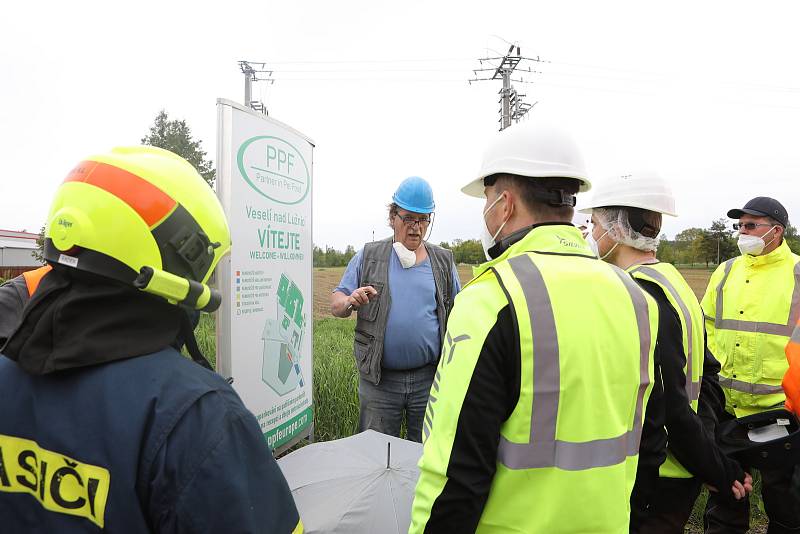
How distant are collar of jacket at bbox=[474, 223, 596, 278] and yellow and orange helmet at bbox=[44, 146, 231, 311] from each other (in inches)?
32.1

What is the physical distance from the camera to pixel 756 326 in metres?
3.82

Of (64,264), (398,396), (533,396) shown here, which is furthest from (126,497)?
(398,396)

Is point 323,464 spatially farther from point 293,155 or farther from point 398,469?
point 293,155

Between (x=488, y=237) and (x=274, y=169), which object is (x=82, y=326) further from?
(x=274, y=169)

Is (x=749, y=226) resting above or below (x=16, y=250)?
above

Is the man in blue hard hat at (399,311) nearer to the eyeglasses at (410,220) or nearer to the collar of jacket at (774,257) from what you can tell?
the eyeglasses at (410,220)

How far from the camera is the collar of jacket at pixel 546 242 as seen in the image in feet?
4.91

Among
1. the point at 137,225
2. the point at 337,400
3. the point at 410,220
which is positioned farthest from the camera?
the point at 337,400

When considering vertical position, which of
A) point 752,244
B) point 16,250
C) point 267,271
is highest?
point 752,244

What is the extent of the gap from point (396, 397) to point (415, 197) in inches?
56.7

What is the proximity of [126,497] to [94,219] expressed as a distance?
565 millimetres

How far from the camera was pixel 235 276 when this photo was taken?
2.55 meters

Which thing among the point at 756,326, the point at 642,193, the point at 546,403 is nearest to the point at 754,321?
the point at 756,326

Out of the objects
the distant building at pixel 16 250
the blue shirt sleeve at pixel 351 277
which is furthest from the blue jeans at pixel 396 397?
the distant building at pixel 16 250
